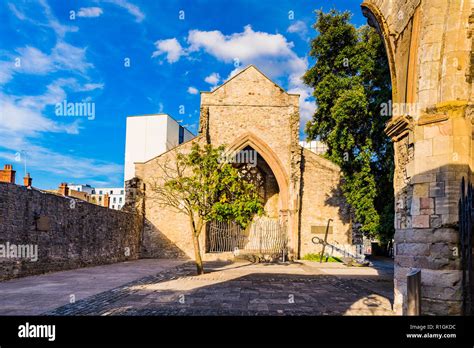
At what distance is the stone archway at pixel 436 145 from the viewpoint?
5828mm

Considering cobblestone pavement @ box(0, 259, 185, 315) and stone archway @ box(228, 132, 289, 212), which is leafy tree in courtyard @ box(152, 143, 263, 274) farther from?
stone archway @ box(228, 132, 289, 212)

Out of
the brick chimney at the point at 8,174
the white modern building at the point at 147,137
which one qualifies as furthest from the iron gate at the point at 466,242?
the white modern building at the point at 147,137

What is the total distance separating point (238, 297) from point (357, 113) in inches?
389

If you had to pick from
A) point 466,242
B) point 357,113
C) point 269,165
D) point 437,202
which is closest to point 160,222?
point 269,165

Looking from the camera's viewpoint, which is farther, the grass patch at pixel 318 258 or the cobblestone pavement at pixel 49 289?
the grass patch at pixel 318 258

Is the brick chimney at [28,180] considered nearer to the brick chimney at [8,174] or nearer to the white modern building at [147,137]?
the brick chimney at [8,174]

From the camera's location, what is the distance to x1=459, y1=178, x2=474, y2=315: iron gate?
5711 mm

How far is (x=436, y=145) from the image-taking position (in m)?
6.08

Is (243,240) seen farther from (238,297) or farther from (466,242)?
(466,242)

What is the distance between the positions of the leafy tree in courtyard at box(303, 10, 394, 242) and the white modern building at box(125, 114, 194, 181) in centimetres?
2203

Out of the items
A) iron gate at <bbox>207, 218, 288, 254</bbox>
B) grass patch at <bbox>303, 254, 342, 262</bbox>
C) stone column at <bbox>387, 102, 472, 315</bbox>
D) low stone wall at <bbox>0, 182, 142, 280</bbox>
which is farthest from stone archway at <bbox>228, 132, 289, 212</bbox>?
stone column at <bbox>387, 102, 472, 315</bbox>

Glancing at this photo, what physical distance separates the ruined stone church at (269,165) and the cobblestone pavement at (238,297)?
9.14m
